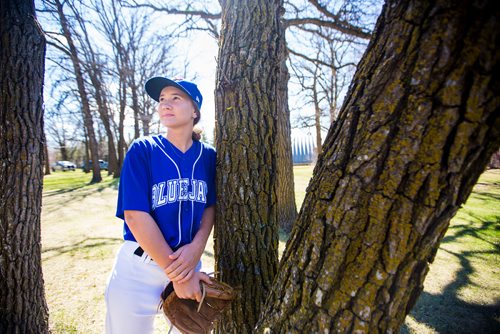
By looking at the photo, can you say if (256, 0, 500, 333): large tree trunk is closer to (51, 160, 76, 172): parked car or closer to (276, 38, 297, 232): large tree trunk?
(276, 38, 297, 232): large tree trunk

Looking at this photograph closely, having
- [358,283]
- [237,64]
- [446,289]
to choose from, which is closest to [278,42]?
[237,64]

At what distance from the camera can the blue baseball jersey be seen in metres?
1.56

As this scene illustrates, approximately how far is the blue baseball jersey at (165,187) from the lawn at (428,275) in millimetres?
1969

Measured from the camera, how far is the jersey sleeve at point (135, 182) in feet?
4.96

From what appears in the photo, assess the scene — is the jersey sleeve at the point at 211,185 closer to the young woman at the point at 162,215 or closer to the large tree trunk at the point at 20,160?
the young woman at the point at 162,215

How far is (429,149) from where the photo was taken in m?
0.83

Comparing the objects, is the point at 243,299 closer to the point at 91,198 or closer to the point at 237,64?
the point at 237,64

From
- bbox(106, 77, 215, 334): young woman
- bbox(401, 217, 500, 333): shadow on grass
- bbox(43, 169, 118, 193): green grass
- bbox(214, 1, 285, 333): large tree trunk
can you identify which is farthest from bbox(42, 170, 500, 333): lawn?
bbox(43, 169, 118, 193): green grass

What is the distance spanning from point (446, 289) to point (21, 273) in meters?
4.88

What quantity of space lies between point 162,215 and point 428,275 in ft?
14.2

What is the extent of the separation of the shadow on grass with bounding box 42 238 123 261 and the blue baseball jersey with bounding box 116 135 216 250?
14.1 feet

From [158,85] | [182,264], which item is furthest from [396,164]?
[158,85]

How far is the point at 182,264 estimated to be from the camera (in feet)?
5.05

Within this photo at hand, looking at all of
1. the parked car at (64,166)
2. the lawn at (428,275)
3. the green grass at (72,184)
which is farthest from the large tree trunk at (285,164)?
the parked car at (64,166)
